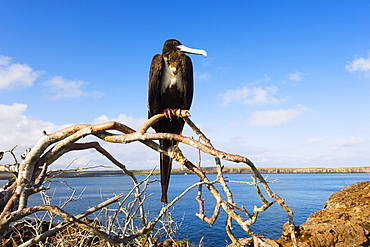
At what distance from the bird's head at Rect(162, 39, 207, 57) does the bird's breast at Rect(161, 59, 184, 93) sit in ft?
0.95

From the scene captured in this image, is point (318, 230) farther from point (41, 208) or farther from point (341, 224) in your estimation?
point (41, 208)

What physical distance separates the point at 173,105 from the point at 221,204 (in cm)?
199

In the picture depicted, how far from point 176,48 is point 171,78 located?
444 mm

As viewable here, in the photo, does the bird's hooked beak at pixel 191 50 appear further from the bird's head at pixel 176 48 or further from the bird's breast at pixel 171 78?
the bird's breast at pixel 171 78

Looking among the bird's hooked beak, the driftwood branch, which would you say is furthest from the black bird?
the driftwood branch

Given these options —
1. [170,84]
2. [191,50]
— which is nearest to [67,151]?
[170,84]

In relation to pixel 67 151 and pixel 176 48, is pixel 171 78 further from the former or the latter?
pixel 67 151

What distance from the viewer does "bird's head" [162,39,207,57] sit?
3180 millimetres

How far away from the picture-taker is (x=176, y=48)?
328 centimetres

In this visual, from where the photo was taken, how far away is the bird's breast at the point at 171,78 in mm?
3070

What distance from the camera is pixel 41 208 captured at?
112cm

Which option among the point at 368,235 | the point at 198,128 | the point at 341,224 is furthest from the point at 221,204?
the point at 368,235

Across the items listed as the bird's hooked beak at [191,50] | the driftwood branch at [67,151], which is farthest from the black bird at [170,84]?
the driftwood branch at [67,151]

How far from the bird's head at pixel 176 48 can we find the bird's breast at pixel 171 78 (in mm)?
290
